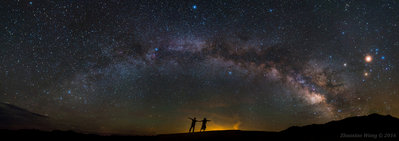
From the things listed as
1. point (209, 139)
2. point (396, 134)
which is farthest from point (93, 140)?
point (396, 134)

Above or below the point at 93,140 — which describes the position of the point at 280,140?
above

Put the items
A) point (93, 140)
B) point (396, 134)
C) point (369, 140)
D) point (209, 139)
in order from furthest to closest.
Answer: point (93, 140)
point (209, 139)
point (396, 134)
point (369, 140)

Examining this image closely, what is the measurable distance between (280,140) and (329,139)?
5.65ft

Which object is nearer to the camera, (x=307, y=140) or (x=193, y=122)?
(x=307, y=140)

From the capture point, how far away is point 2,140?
60.8 ft

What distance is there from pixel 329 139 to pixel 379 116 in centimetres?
1268

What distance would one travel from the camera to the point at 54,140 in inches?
615

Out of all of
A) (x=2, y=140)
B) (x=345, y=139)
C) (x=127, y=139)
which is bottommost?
(x=2, y=140)

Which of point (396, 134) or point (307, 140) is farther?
point (396, 134)

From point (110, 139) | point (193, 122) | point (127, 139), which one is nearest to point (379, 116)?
point (193, 122)

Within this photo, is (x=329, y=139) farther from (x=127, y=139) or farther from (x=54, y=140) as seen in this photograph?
(x=54, y=140)

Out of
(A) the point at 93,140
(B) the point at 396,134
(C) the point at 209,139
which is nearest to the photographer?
(B) the point at 396,134

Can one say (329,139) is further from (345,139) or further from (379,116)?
(379,116)

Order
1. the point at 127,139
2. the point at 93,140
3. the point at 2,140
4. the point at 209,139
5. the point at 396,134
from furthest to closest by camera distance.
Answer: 1. the point at 2,140
2. the point at 127,139
3. the point at 93,140
4. the point at 209,139
5. the point at 396,134
